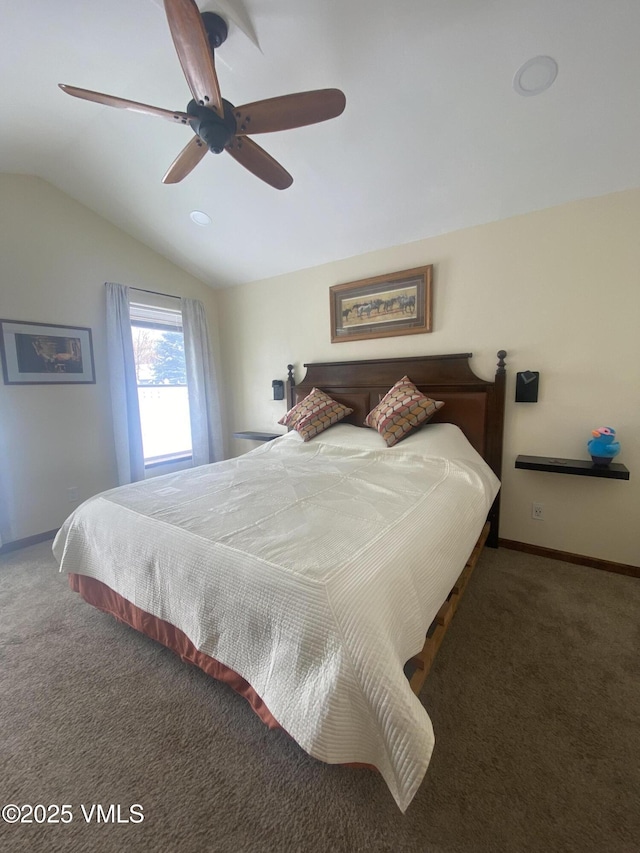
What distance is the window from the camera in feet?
12.2

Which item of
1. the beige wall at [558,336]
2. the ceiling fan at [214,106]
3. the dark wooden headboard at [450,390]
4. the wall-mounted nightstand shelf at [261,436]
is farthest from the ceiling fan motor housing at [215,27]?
the wall-mounted nightstand shelf at [261,436]

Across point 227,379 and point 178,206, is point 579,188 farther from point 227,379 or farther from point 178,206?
point 227,379

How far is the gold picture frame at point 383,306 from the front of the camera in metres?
2.87

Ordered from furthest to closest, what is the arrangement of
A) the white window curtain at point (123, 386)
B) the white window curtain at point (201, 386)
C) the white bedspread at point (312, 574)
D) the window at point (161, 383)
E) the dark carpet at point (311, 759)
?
the white window curtain at point (201, 386) < the window at point (161, 383) < the white window curtain at point (123, 386) < the dark carpet at point (311, 759) < the white bedspread at point (312, 574)

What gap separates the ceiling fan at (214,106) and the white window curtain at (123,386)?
2129 millimetres

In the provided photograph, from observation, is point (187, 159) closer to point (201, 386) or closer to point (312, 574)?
point (312, 574)

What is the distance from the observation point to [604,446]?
2.17 metres

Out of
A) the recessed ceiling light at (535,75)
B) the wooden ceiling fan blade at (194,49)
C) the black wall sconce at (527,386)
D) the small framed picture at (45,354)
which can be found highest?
the recessed ceiling light at (535,75)

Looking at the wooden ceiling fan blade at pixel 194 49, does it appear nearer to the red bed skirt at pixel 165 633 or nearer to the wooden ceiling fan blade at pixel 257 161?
the wooden ceiling fan blade at pixel 257 161

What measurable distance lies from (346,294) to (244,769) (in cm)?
334

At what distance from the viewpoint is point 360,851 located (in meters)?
Answer: 0.95

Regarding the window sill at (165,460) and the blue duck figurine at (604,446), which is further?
the window sill at (165,460)

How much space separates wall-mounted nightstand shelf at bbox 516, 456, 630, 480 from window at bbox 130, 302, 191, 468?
3.62 metres

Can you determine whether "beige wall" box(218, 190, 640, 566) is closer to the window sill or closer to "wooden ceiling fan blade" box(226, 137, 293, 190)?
"wooden ceiling fan blade" box(226, 137, 293, 190)
